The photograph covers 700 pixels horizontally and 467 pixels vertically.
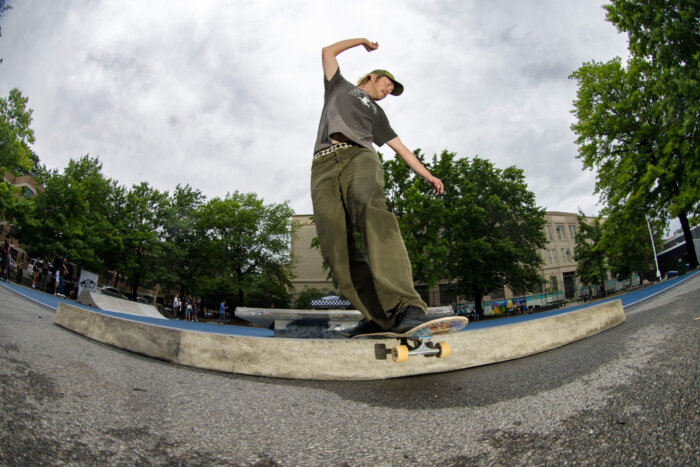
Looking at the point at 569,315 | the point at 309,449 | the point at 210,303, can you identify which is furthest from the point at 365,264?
the point at 210,303

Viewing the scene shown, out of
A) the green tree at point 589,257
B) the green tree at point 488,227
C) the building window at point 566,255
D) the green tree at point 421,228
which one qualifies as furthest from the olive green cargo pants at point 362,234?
the building window at point 566,255

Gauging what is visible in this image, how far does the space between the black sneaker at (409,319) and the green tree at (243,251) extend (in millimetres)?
29736

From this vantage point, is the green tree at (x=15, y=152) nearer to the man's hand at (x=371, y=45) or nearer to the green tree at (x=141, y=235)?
the green tree at (x=141, y=235)

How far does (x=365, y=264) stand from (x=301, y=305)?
105ft

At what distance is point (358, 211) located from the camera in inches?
92.9

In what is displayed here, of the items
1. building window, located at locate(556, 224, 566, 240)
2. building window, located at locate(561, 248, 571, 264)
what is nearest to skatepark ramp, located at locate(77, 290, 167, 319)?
building window, located at locate(561, 248, 571, 264)

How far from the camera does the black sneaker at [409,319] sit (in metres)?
2.12

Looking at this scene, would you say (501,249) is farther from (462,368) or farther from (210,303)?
(210,303)

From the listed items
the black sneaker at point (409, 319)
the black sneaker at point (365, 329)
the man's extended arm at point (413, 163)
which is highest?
the man's extended arm at point (413, 163)

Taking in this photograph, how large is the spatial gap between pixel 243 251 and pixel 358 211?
31.4 metres

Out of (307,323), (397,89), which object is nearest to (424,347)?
(397,89)

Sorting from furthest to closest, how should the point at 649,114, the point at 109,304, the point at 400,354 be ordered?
the point at 649,114 → the point at 109,304 → the point at 400,354

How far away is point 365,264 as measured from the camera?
256 centimetres

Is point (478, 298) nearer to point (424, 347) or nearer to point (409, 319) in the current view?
point (424, 347)
